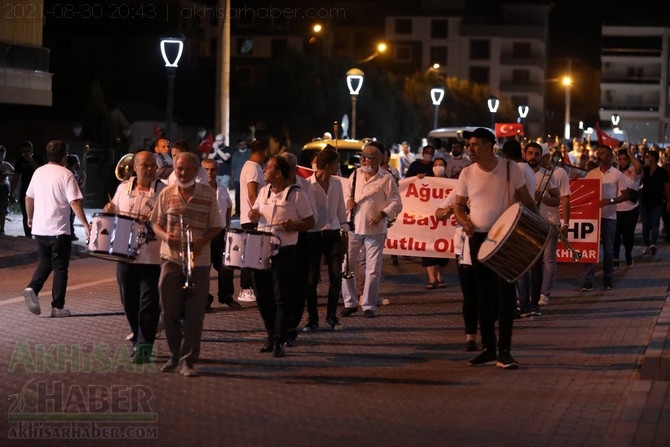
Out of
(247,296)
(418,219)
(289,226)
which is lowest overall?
(247,296)

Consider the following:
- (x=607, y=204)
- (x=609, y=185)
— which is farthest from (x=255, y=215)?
(x=609, y=185)

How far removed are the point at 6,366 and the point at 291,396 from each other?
8.28 ft

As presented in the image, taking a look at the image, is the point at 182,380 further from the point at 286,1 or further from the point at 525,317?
the point at 286,1

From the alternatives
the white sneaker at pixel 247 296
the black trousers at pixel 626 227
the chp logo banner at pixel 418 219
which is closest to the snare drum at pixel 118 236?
the white sneaker at pixel 247 296

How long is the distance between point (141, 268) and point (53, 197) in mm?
3099

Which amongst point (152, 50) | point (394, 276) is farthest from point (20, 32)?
point (152, 50)

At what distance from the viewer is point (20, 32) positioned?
36.3m

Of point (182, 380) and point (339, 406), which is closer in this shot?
point (339, 406)

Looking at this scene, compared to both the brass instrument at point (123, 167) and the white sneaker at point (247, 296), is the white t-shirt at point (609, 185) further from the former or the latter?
the brass instrument at point (123, 167)

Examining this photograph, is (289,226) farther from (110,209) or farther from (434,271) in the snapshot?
(434,271)

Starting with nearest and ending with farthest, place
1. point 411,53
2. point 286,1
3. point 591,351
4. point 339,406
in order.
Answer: point 339,406, point 591,351, point 286,1, point 411,53

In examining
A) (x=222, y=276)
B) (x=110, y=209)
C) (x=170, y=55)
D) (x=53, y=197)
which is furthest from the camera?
(x=170, y=55)

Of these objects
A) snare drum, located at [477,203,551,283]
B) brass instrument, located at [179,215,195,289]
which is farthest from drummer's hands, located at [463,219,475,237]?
brass instrument, located at [179,215,195,289]

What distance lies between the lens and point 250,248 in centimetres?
1170
